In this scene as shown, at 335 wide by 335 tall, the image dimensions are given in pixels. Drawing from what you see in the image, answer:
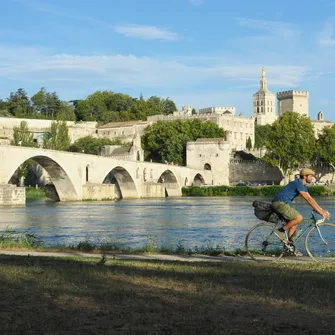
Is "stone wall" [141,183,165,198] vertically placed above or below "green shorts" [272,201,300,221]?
below

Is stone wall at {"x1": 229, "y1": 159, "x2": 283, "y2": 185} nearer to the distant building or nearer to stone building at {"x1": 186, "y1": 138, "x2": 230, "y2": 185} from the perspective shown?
stone building at {"x1": 186, "y1": 138, "x2": 230, "y2": 185}

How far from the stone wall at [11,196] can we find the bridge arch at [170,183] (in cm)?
3475

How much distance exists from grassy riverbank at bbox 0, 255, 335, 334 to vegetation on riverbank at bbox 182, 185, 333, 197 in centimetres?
6128

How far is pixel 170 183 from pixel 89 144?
58.6 feet

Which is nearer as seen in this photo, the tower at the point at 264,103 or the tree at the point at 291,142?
the tree at the point at 291,142

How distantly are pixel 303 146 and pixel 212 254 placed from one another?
68677 mm

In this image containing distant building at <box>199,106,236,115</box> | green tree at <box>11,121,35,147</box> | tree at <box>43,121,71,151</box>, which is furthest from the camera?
distant building at <box>199,106,236,115</box>

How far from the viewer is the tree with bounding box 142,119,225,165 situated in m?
94.4

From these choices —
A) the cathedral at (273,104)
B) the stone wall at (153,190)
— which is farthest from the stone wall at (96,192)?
the cathedral at (273,104)

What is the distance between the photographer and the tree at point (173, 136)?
94438 mm

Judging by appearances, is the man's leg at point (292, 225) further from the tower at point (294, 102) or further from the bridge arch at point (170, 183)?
the tower at point (294, 102)

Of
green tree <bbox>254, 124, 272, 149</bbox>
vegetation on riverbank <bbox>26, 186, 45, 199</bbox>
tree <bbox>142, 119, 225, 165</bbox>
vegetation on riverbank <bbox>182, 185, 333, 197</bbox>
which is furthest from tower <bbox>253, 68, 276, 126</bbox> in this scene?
vegetation on riverbank <bbox>26, 186, 45, 199</bbox>

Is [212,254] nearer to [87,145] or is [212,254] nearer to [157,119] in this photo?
[87,145]

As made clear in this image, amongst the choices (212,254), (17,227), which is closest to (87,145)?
(17,227)
